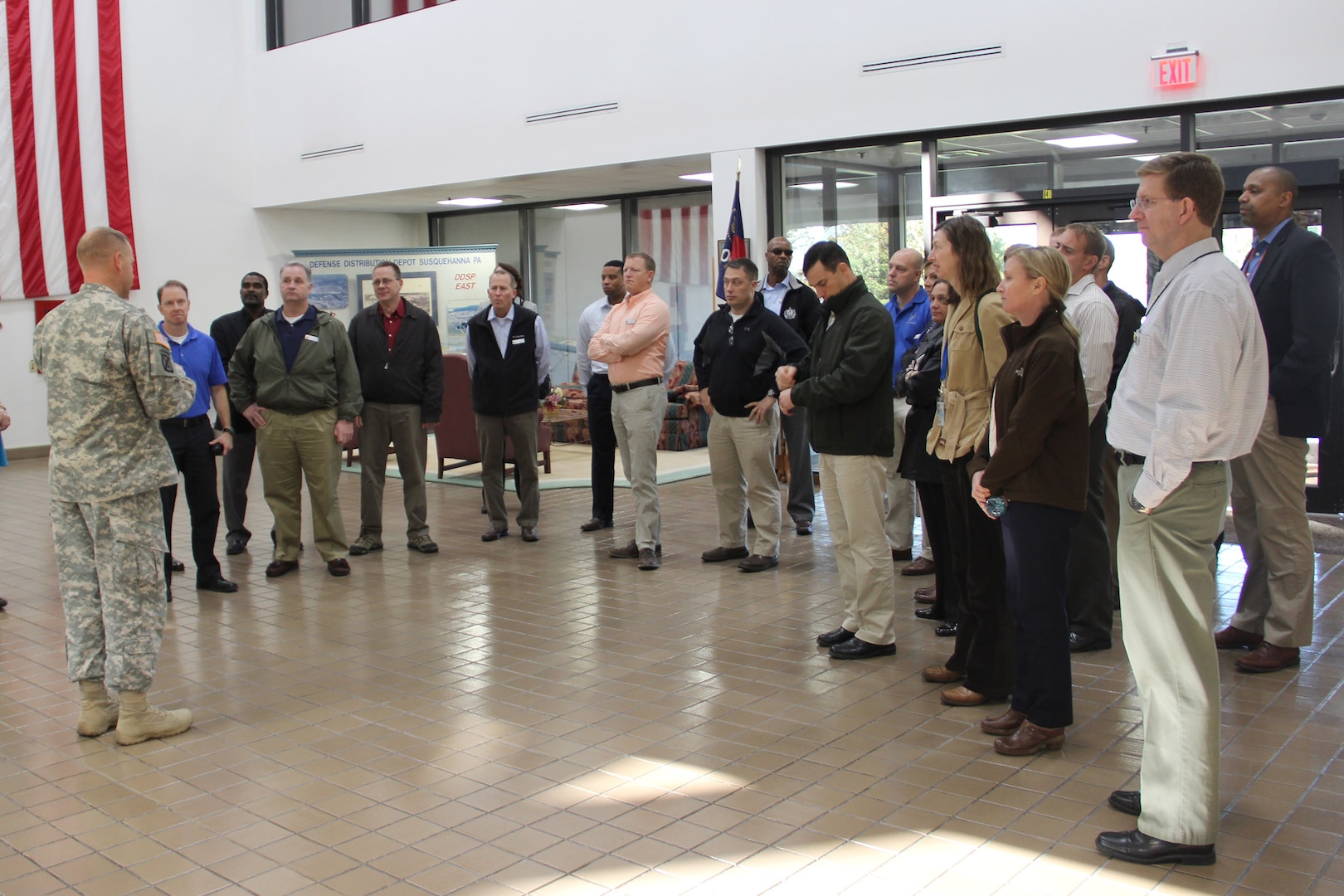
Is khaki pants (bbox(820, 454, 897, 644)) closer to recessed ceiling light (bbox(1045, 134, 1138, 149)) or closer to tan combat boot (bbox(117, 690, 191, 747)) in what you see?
tan combat boot (bbox(117, 690, 191, 747))

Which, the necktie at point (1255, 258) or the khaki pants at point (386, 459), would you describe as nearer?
the necktie at point (1255, 258)

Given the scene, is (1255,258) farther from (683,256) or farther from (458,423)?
(683,256)

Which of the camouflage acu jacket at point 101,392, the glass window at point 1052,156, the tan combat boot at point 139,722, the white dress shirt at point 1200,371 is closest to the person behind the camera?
the white dress shirt at point 1200,371

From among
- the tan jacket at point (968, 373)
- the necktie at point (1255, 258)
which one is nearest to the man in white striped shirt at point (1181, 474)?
the tan jacket at point (968, 373)

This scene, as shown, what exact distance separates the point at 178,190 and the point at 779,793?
13518 millimetres

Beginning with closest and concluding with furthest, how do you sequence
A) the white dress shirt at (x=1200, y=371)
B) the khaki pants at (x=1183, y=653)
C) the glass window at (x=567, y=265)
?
the white dress shirt at (x=1200, y=371)
the khaki pants at (x=1183, y=653)
the glass window at (x=567, y=265)

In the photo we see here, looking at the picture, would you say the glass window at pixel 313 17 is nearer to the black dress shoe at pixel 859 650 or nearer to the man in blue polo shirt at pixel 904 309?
the man in blue polo shirt at pixel 904 309

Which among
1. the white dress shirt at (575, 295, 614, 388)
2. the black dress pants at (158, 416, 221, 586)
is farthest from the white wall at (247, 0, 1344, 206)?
the black dress pants at (158, 416, 221, 586)

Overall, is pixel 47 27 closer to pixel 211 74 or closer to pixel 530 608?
pixel 211 74

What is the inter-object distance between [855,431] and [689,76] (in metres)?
6.68

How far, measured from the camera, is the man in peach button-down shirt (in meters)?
6.82

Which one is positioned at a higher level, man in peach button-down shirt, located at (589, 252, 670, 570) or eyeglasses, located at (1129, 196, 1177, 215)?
eyeglasses, located at (1129, 196, 1177, 215)

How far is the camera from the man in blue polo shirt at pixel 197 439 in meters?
6.36

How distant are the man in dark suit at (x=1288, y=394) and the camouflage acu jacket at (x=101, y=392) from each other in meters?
4.18
